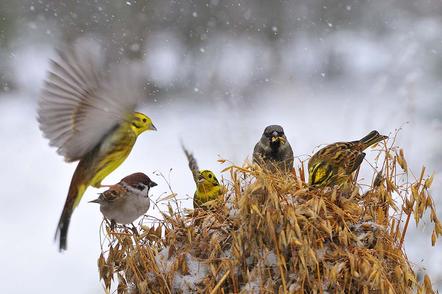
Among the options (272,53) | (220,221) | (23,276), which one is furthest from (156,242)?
(272,53)

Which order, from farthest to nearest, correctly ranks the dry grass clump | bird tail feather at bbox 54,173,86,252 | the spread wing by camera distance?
bird tail feather at bbox 54,173,86,252 → the spread wing → the dry grass clump

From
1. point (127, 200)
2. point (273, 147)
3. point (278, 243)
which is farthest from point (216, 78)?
point (278, 243)

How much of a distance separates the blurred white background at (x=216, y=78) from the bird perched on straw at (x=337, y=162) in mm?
3088

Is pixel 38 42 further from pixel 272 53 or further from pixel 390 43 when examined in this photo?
pixel 390 43

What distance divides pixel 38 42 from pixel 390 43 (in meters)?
3.14

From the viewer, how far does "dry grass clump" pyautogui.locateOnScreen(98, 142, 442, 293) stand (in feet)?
8.76

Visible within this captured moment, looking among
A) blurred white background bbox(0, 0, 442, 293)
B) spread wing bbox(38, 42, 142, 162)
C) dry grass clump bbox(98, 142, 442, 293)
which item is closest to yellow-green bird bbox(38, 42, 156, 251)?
spread wing bbox(38, 42, 142, 162)

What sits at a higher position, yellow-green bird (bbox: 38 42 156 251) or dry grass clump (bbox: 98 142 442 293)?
yellow-green bird (bbox: 38 42 156 251)

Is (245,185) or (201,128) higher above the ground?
(201,128)

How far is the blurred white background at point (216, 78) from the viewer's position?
6715 mm

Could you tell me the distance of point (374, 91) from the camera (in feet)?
24.6

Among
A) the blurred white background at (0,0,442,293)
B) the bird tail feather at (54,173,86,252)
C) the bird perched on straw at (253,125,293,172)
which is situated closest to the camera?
the bird tail feather at (54,173,86,252)

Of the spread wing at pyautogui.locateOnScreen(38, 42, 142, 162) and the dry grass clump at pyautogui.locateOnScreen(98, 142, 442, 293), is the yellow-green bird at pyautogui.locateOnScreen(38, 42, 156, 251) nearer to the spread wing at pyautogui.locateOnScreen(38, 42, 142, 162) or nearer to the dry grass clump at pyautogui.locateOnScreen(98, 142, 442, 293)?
the spread wing at pyautogui.locateOnScreen(38, 42, 142, 162)

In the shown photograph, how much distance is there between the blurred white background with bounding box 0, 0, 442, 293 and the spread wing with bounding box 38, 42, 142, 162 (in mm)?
3291
